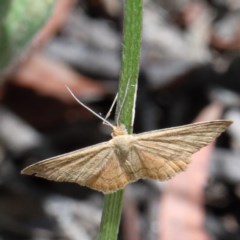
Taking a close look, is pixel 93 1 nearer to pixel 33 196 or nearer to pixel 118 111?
pixel 33 196

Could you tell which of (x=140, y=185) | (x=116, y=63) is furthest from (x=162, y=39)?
(x=140, y=185)

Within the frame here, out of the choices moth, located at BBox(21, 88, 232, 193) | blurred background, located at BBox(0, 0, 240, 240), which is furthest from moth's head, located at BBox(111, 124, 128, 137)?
blurred background, located at BBox(0, 0, 240, 240)

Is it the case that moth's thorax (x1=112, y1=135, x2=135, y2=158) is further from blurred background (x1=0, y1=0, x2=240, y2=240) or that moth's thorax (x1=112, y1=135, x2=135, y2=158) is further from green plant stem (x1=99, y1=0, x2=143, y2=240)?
blurred background (x1=0, y1=0, x2=240, y2=240)

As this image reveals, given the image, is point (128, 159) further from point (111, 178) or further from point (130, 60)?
point (130, 60)

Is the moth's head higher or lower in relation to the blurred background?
lower

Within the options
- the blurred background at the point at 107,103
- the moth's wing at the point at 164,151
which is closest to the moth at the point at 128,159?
the moth's wing at the point at 164,151
